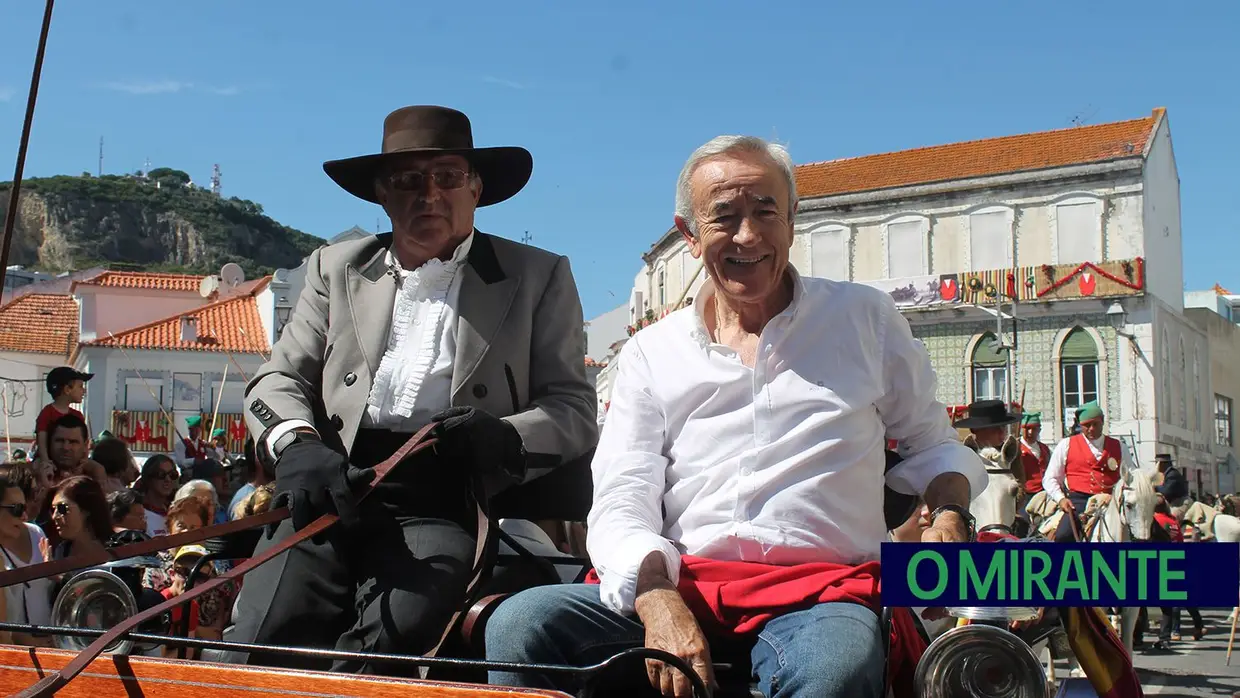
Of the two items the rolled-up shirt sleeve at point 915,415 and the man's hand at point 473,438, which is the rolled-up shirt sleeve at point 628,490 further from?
the rolled-up shirt sleeve at point 915,415

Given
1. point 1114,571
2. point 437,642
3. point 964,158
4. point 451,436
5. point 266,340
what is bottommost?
point 437,642

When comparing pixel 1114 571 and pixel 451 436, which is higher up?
pixel 451 436

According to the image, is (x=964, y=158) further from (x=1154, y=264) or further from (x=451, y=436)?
(x=451, y=436)

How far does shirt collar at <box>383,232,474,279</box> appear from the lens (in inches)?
136

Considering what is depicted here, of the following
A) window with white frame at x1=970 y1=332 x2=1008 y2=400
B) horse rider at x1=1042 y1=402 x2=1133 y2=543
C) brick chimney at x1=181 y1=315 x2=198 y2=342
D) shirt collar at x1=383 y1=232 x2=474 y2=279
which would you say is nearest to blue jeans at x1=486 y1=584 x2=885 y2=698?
shirt collar at x1=383 y1=232 x2=474 y2=279

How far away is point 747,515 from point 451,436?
0.72m

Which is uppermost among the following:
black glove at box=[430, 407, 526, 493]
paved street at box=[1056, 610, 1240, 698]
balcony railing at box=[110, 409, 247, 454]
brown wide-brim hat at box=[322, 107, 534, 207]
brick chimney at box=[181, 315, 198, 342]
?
brick chimney at box=[181, 315, 198, 342]

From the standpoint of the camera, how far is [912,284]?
138ft

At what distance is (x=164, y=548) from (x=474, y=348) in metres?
0.97

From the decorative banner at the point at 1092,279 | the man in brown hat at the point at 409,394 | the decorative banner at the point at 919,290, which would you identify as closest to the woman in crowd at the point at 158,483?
the man in brown hat at the point at 409,394

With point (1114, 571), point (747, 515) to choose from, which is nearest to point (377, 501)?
point (747, 515)

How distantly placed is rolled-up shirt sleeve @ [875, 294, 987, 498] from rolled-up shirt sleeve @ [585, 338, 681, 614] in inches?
21.1

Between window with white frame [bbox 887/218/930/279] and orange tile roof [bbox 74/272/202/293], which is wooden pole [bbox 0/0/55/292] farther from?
orange tile roof [bbox 74/272/202/293]

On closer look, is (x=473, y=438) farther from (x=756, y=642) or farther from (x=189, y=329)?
(x=189, y=329)
